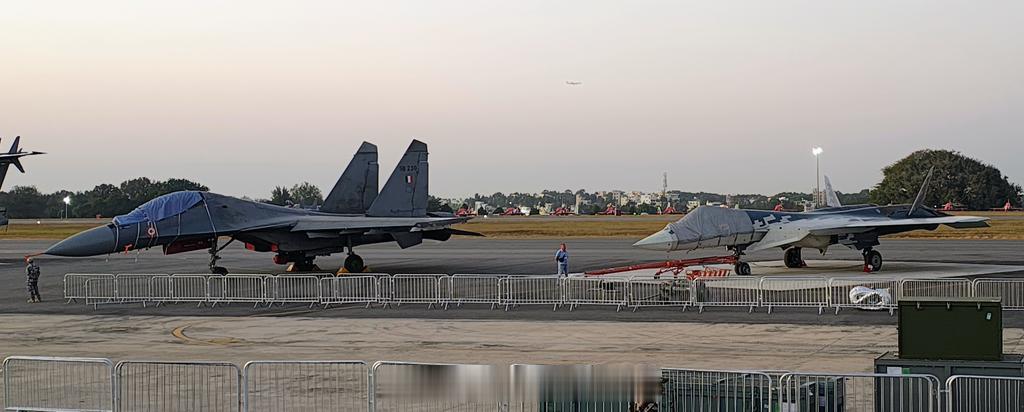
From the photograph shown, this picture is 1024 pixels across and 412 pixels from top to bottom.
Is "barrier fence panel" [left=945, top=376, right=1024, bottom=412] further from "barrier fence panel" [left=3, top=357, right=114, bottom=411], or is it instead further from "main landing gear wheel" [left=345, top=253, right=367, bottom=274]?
"main landing gear wheel" [left=345, top=253, right=367, bottom=274]

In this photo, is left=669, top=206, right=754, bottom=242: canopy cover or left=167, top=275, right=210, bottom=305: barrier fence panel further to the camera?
left=669, top=206, right=754, bottom=242: canopy cover

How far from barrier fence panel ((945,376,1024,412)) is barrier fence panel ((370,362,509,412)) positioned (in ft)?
12.9

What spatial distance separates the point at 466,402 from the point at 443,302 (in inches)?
522

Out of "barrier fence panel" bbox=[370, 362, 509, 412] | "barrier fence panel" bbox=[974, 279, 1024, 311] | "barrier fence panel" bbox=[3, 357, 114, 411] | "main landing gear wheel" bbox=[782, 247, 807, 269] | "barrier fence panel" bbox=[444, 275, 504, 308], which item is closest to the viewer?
"barrier fence panel" bbox=[370, 362, 509, 412]

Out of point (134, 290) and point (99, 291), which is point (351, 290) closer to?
point (134, 290)

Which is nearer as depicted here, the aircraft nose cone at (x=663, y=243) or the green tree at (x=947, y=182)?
the aircraft nose cone at (x=663, y=243)

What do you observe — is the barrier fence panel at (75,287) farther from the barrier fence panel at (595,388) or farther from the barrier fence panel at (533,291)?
the barrier fence panel at (595,388)

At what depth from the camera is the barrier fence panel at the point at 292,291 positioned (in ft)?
81.4

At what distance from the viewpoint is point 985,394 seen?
9.59 meters

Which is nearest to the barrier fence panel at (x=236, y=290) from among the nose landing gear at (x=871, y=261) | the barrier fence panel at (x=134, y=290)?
the barrier fence panel at (x=134, y=290)

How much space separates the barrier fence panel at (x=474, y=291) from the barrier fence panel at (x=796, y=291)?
18.7 feet

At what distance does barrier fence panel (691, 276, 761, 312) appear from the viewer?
879 inches

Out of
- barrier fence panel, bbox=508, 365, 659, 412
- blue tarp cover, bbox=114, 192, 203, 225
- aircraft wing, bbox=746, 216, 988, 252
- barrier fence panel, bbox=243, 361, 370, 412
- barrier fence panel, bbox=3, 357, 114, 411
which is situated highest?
blue tarp cover, bbox=114, 192, 203, 225

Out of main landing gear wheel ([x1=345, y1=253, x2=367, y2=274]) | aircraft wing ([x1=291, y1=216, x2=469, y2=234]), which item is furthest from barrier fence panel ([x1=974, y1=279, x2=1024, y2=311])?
main landing gear wheel ([x1=345, y1=253, x2=367, y2=274])
